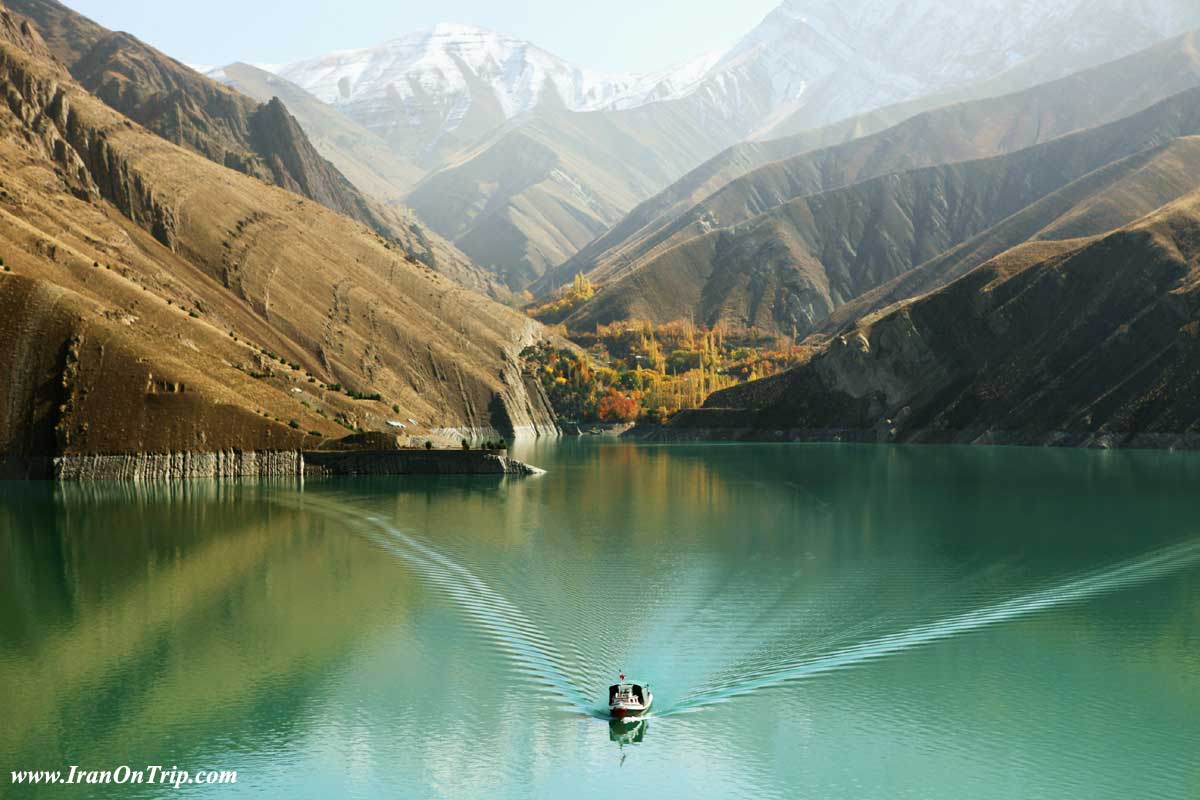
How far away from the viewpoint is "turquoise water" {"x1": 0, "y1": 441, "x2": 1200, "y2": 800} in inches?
1266

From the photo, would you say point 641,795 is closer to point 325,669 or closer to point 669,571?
point 325,669

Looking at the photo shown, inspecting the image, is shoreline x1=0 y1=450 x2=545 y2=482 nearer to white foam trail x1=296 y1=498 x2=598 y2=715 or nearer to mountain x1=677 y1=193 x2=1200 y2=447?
white foam trail x1=296 y1=498 x2=598 y2=715

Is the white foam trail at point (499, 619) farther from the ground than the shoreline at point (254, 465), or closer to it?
closer to it

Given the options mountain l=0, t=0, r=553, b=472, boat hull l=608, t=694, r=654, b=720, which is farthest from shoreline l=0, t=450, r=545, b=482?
boat hull l=608, t=694, r=654, b=720

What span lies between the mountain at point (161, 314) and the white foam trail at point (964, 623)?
82.3 meters

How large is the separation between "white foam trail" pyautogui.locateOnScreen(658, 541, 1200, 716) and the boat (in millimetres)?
972

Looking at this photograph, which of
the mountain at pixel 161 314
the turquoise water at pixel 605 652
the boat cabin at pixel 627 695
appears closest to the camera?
the turquoise water at pixel 605 652

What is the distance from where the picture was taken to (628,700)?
115 ft

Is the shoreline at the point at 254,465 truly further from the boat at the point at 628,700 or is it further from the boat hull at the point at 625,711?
the boat hull at the point at 625,711

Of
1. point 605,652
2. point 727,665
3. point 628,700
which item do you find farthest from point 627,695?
point 605,652

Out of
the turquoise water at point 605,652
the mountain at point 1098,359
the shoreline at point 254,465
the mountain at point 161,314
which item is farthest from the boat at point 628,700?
the mountain at point 1098,359

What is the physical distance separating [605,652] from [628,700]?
713 cm

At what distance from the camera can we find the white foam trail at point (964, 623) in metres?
38.2

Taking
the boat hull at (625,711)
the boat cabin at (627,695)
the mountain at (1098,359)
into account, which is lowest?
the boat hull at (625,711)
